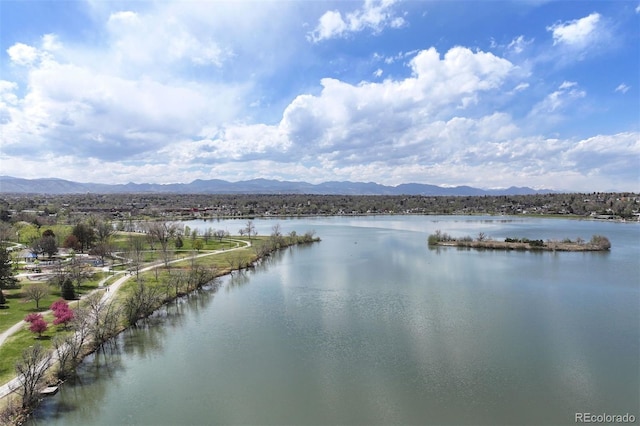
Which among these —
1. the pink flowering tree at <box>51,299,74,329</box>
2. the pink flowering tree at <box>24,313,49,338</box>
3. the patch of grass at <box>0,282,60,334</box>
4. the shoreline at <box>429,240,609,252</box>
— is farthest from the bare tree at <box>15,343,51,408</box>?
the shoreline at <box>429,240,609,252</box>

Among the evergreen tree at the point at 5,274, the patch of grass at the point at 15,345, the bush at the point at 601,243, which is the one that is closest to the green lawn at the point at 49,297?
the patch of grass at the point at 15,345

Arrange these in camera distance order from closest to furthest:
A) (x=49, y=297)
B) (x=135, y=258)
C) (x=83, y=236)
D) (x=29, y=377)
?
(x=29, y=377) < (x=49, y=297) < (x=135, y=258) < (x=83, y=236)

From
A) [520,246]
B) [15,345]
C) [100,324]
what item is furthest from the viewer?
[520,246]

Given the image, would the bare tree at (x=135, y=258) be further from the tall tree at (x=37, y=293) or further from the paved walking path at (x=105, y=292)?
the tall tree at (x=37, y=293)

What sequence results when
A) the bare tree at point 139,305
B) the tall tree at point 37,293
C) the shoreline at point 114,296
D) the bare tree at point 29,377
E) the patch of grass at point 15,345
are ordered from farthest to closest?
the tall tree at point 37,293, the bare tree at point 139,305, the patch of grass at point 15,345, the shoreline at point 114,296, the bare tree at point 29,377

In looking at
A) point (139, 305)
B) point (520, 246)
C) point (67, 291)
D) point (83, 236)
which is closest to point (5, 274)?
point (67, 291)

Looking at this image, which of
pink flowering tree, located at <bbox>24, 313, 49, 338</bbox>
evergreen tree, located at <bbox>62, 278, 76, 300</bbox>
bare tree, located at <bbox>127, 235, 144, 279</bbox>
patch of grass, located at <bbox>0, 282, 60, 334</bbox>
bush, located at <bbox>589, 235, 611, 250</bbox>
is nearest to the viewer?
pink flowering tree, located at <bbox>24, 313, 49, 338</bbox>

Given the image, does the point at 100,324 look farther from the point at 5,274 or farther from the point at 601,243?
the point at 601,243

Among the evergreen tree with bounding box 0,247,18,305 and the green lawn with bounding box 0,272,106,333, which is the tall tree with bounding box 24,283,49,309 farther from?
the evergreen tree with bounding box 0,247,18,305
